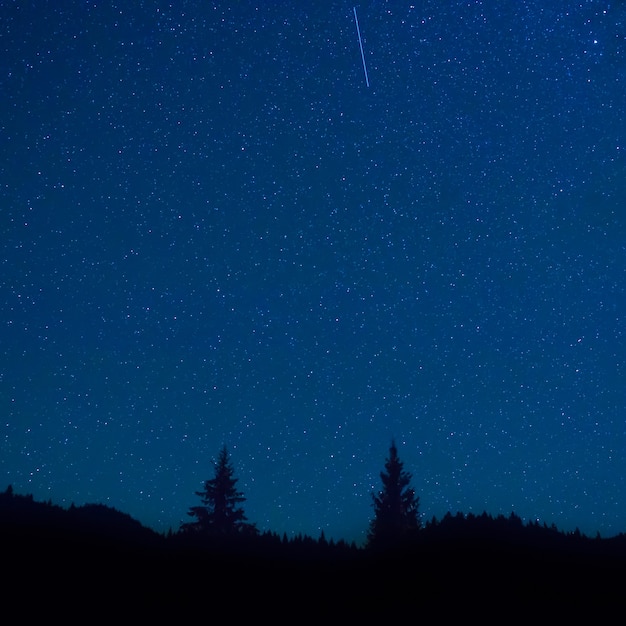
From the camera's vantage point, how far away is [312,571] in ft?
32.1

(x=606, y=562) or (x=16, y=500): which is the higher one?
(x=16, y=500)

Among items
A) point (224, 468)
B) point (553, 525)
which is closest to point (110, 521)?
point (553, 525)

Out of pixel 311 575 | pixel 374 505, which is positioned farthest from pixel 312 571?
pixel 374 505

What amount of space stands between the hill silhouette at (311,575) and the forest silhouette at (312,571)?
0.9 inches

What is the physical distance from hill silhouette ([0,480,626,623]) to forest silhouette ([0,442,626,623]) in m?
0.02

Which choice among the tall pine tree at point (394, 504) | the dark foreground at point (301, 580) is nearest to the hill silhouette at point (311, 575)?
the dark foreground at point (301, 580)

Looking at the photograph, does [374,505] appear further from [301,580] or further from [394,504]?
[301,580]

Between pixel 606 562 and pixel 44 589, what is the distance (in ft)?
27.0

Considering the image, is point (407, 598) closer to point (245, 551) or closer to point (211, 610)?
point (211, 610)

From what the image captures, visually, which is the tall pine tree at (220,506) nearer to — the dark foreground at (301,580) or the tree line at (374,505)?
the tree line at (374,505)

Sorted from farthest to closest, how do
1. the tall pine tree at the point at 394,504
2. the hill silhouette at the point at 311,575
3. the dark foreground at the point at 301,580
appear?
1. the tall pine tree at the point at 394,504
2. the hill silhouette at the point at 311,575
3. the dark foreground at the point at 301,580

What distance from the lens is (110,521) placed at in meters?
13.4

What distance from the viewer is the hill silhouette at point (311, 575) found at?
8227mm

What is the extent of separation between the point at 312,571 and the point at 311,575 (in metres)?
0.18
